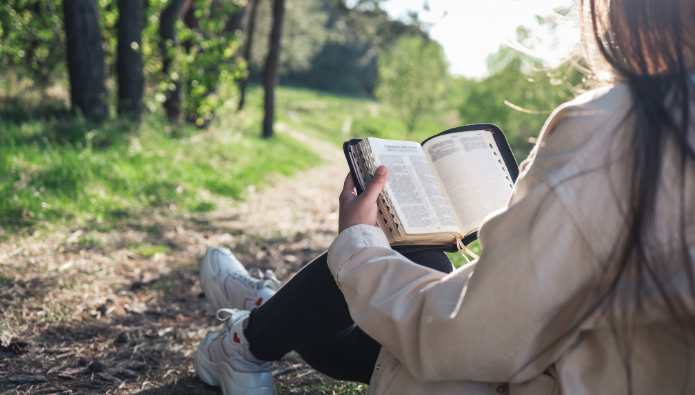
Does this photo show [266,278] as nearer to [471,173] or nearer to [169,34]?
[471,173]

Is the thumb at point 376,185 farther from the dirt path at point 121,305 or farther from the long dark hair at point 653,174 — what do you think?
the dirt path at point 121,305

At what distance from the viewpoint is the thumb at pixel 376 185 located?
1.23 metres

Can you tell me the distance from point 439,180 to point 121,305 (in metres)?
1.86

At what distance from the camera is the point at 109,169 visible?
13.8 ft

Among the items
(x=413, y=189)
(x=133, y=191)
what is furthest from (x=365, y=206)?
(x=133, y=191)

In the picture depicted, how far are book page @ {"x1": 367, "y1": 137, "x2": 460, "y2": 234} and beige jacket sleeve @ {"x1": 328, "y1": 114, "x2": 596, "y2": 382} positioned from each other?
32cm

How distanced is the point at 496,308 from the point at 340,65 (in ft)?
148

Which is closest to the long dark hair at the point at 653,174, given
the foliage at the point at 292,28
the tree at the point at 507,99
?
the tree at the point at 507,99

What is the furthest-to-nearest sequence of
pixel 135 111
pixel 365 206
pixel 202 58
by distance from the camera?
pixel 202 58
pixel 135 111
pixel 365 206

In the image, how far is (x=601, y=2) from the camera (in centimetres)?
96

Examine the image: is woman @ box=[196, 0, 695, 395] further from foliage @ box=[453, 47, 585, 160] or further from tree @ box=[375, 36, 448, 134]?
tree @ box=[375, 36, 448, 134]

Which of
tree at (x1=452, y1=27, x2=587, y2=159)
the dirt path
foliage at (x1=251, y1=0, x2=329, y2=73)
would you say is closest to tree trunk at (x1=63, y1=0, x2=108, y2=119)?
the dirt path

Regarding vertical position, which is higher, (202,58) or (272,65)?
(202,58)

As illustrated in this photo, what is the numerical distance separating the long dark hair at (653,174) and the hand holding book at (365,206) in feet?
1.73
